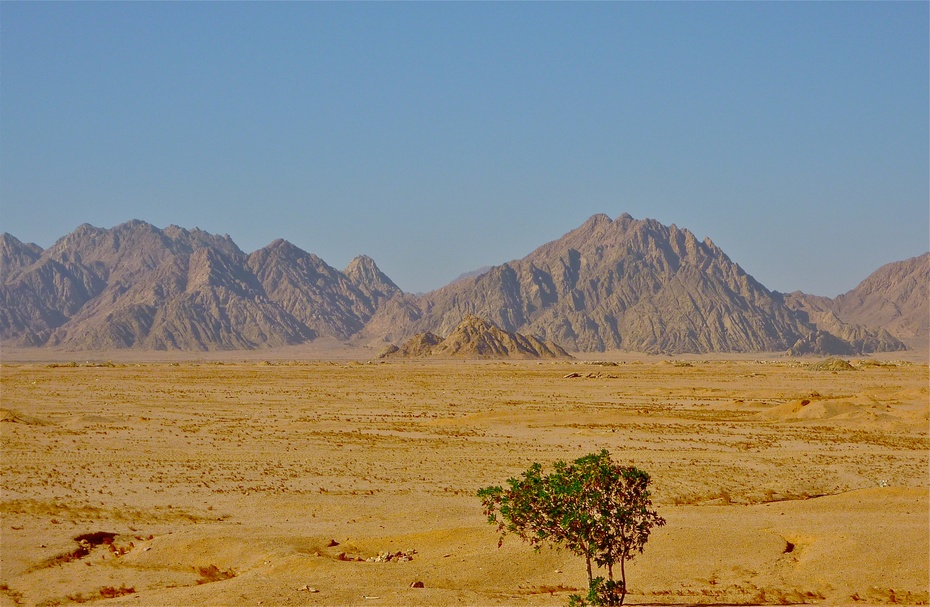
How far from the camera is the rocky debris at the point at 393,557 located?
19.3 meters

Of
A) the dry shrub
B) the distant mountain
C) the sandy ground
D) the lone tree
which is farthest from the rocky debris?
the distant mountain

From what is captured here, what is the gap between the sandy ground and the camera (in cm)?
1741

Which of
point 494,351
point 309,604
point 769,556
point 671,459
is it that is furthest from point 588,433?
point 494,351

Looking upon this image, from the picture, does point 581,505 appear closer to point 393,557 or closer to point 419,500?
point 393,557

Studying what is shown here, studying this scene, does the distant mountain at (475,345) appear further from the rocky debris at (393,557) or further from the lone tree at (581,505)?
the lone tree at (581,505)

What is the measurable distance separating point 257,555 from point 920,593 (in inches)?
500

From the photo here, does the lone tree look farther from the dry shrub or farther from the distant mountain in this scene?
the distant mountain

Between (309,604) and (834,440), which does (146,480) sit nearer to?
(309,604)

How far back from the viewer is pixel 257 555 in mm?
19375

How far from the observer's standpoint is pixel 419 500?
26.5 m

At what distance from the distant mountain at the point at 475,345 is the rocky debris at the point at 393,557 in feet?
461

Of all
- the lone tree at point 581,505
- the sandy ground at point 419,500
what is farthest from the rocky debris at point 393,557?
the lone tree at point 581,505

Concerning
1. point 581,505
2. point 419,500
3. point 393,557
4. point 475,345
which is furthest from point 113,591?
point 475,345

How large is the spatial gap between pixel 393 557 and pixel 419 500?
6899 millimetres
